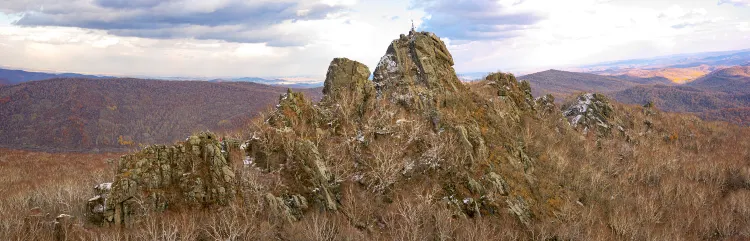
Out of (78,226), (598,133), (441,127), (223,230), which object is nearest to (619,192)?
(441,127)

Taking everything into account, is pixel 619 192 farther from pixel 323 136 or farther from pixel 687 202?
pixel 323 136

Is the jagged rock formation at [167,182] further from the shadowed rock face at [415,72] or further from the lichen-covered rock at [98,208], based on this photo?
the shadowed rock face at [415,72]

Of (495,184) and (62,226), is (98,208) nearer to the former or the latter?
(62,226)

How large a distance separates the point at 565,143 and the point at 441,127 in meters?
32.4

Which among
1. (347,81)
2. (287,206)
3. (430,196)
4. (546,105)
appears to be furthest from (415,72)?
(546,105)

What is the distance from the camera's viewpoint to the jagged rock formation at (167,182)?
88.1 feet

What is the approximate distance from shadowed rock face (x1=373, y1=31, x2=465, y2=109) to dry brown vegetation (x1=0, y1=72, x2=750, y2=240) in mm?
2375

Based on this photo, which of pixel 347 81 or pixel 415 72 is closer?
pixel 347 81

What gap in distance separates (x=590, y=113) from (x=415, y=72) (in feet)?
172

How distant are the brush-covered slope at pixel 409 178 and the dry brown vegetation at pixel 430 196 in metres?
0.14

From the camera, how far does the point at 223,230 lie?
91.7ft

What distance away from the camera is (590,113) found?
80250mm

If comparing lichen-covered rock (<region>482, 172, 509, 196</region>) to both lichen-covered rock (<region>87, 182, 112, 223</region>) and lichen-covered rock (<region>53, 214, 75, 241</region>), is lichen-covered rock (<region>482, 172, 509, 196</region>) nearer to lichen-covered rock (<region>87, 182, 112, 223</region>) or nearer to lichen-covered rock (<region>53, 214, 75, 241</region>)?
lichen-covered rock (<region>87, 182, 112, 223</region>)

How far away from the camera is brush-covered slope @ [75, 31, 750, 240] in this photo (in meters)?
29.6
